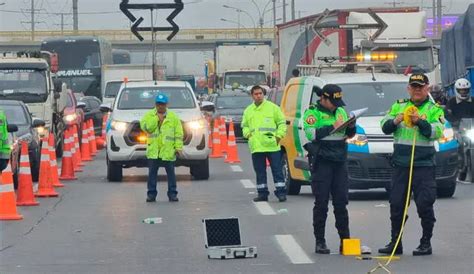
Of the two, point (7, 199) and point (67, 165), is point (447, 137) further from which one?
point (67, 165)

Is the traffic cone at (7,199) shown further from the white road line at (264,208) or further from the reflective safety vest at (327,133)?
the reflective safety vest at (327,133)

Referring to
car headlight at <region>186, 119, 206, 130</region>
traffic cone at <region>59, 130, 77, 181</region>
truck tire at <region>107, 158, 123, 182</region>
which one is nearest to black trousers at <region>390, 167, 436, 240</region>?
Answer: car headlight at <region>186, 119, 206, 130</region>

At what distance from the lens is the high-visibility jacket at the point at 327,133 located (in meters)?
12.7

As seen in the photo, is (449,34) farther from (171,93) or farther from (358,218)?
(358,218)

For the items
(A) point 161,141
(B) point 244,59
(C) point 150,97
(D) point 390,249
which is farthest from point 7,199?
(B) point 244,59

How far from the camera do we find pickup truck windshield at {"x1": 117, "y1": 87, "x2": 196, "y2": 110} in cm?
2369

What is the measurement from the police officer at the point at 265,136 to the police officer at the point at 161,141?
1127mm

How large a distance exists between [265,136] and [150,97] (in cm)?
618

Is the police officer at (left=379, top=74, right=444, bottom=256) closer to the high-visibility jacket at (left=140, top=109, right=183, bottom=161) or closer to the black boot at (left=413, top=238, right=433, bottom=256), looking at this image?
the black boot at (left=413, top=238, right=433, bottom=256)

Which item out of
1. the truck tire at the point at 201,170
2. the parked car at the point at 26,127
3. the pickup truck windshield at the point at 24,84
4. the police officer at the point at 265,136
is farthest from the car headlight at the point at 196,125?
the pickup truck windshield at the point at 24,84

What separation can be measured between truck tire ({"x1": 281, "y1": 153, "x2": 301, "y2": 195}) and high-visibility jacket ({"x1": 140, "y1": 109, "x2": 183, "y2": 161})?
176 centimetres

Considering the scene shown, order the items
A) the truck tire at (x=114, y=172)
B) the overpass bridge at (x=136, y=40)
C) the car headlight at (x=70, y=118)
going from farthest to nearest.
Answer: the overpass bridge at (x=136, y=40), the car headlight at (x=70, y=118), the truck tire at (x=114, y=172)

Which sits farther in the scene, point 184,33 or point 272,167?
point 184,33

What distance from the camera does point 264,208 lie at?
1756 cm
